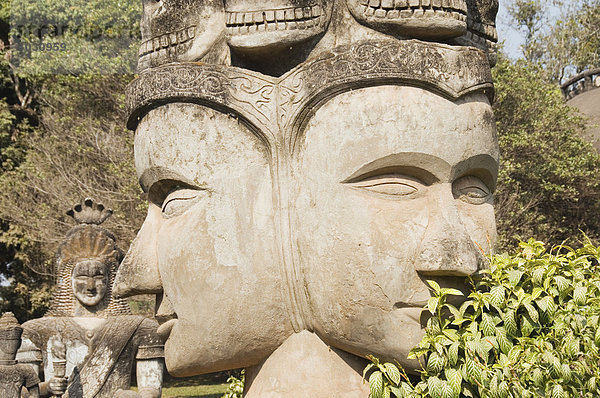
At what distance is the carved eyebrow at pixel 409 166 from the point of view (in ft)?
9.72

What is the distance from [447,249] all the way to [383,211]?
0.31 metres

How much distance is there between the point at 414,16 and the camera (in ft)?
10.1

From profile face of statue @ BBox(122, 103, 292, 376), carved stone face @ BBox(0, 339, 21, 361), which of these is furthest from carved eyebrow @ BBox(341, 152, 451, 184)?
carved stone face @ BBox(0, 339, 21, 361)

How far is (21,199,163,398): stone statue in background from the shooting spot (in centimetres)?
900

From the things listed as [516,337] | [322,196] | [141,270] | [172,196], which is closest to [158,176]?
[172,196]

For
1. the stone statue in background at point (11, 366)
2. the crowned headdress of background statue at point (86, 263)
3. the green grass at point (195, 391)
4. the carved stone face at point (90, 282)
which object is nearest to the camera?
the stone statue in background at point (11, 366)

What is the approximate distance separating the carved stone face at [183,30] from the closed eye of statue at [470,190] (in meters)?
1.33

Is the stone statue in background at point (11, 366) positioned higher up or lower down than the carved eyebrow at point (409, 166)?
lower down

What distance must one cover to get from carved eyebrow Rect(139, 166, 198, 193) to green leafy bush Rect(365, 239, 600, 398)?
46.2 inches

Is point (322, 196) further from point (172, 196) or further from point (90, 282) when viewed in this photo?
point (90, 282)

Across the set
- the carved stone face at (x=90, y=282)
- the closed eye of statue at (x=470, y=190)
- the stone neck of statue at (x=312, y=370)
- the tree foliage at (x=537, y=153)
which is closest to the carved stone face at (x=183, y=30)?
the closed eye of statue at (x=470, y=190)

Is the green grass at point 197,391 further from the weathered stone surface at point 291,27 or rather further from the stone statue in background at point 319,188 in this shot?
the weathered stone surface at point 291,27

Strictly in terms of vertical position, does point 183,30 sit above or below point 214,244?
above

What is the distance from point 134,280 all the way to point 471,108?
1.76 meters
